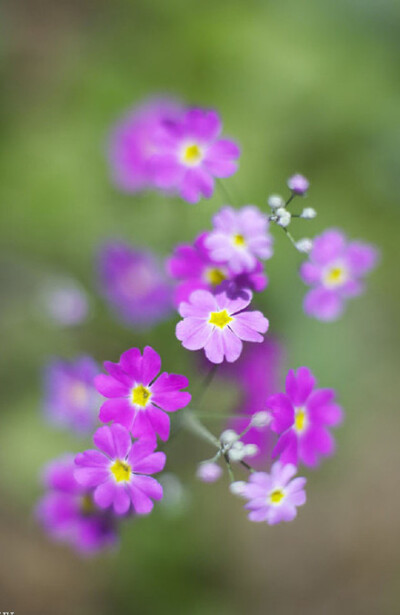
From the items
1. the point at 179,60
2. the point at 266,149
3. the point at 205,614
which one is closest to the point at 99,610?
the point at 205,614

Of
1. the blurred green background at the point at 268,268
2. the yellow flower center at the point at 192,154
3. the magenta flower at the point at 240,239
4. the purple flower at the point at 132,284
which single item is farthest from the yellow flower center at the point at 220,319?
the blurred green background at the point at 268,268

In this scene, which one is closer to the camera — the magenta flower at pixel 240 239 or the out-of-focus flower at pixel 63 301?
the magenta flower at pixel 240 239

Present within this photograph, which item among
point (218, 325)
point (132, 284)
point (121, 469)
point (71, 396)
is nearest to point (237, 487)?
point (121, 469)

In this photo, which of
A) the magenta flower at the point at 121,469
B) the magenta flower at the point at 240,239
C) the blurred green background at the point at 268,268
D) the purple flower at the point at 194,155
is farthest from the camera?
the blurred green background at the point at 268,268

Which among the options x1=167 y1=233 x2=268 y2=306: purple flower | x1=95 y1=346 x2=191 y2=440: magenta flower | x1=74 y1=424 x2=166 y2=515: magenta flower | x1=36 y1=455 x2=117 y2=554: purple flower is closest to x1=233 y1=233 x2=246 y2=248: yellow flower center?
x1=167 y1=233 x2=268 y2=306: purple flower

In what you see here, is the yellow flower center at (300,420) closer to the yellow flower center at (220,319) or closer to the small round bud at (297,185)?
the yellow flower center at (220,319)

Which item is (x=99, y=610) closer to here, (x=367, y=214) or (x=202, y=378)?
(x=202, y=378)
